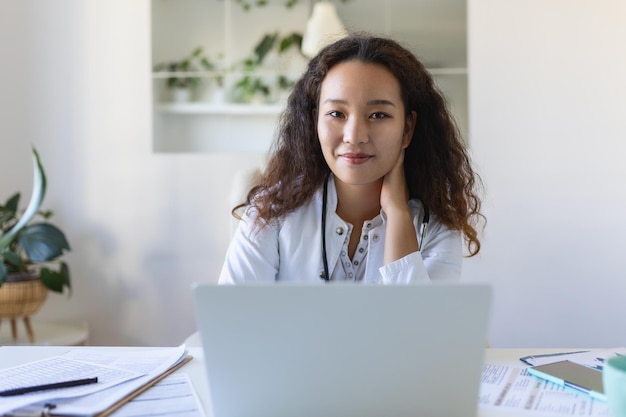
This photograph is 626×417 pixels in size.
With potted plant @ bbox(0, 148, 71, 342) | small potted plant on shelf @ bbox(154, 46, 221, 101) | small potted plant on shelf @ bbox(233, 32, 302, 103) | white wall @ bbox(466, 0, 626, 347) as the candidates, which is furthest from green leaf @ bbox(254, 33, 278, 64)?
potted plant @ bbox(0, 148, 71, 342)

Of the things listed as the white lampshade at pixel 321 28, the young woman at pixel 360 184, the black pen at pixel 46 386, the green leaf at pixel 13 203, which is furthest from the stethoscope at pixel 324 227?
the green leaf at pixel 13 203

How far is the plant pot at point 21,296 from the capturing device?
236 cm

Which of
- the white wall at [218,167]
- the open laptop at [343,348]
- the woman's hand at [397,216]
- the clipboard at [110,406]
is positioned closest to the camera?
the open laptop at [343,348]

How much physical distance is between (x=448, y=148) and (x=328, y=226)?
0.37 meters

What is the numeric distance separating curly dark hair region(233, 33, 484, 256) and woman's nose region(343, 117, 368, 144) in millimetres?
160

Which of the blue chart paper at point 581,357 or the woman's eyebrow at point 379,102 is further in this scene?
the woman's eyebrow at point 379,102

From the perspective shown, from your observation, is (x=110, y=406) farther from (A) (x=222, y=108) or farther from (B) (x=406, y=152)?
(A) (x=222, y=108)

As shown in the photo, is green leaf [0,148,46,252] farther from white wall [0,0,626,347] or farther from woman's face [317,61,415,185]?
woman's face [317,61,415,185]

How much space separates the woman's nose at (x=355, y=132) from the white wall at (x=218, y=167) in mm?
1318

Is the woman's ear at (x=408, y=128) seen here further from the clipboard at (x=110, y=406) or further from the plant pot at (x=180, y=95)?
the plant pot at (x=180, y=95)

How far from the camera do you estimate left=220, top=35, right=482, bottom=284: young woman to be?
1.48 metres

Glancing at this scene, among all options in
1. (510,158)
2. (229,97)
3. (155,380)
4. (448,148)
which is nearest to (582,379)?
(155,380)

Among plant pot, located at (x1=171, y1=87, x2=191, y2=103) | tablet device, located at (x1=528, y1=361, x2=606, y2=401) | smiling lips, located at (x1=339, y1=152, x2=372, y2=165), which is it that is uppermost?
plant pot, located at (x1=171, y1=87, x2=191, y2=103)

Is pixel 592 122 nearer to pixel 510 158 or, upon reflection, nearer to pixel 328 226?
pixel 510 158
